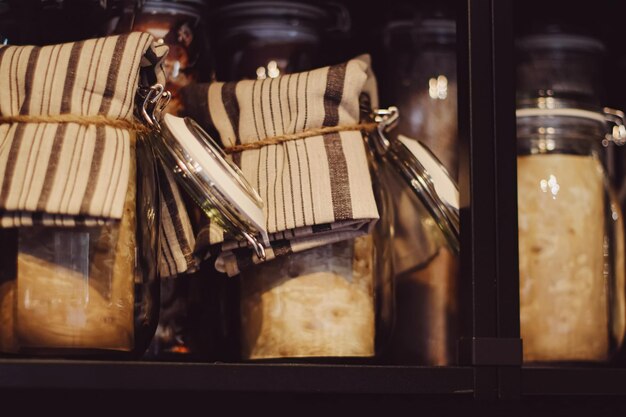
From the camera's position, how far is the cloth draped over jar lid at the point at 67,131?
644 mm

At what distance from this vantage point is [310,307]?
2.41ft

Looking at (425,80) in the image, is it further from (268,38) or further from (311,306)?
(311,306)

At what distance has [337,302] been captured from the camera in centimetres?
74

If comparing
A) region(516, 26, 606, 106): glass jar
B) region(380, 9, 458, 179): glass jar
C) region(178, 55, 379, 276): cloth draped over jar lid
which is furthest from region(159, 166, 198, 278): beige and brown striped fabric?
region(516, 26, 606, 106): glass jar

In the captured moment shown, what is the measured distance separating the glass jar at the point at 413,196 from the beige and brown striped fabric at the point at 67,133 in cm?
26

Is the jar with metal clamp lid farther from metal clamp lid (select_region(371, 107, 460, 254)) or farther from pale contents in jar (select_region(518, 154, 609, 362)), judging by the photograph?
pale contents in jar (select_region(518, 154, 609, 362))

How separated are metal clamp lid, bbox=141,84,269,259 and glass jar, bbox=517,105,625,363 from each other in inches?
10.4

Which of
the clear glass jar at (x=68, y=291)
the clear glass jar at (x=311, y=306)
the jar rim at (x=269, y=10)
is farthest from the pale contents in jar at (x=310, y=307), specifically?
the jar rim at (x=269, y=10)

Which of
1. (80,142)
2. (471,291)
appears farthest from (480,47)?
(80,142)

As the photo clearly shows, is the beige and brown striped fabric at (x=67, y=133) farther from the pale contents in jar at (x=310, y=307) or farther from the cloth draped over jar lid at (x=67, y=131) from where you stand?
the pale contents in jar at (x=310, y=307)

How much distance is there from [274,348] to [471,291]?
15cm

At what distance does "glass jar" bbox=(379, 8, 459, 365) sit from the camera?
0.86 meters

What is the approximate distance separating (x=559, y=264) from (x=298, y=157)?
10.0 inches

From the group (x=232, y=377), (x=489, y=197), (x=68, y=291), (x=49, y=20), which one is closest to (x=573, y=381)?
(x=489, y=197)
